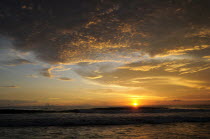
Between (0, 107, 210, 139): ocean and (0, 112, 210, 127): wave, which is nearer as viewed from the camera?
(0, 107, 210, 139): ocean

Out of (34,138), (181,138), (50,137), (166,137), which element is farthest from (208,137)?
(34,138)

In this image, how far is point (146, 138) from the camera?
466 inches

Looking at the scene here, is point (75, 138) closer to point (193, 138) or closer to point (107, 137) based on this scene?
point (107, 137)

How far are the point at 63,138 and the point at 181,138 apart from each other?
29.5 ft

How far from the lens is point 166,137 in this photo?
Result: 12156 millimetres

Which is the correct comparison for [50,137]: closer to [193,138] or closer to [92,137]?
[92,137]

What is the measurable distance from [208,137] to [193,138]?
4.38 ft

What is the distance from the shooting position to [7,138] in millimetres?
11766

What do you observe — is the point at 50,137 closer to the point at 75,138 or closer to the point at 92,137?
the point at 75,138

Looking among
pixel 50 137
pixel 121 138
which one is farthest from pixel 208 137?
pixel 50 137

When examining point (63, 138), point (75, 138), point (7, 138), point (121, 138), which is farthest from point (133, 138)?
point (7, 138)

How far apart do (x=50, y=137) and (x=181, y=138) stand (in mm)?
10095

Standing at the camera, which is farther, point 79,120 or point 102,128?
point 79,120

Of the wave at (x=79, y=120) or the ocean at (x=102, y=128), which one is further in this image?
the wave at (x=79, y=120)
